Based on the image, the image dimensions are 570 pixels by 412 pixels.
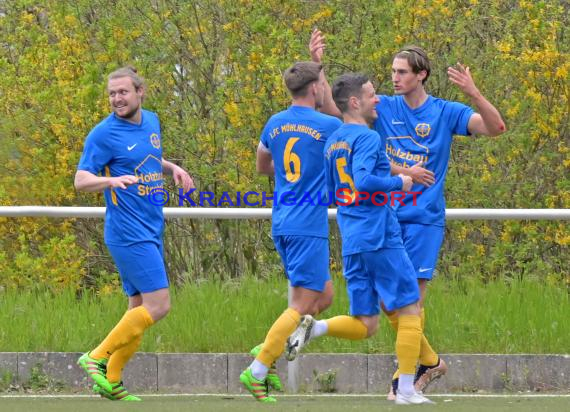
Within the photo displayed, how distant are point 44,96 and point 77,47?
0.79 m

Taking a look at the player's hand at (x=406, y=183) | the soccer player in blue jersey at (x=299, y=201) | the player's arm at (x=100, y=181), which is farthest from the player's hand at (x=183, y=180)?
the player's hand at (x=406, y=183)

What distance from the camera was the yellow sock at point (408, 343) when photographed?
784 cm

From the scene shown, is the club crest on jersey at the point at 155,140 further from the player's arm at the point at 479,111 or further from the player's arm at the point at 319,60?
the player's arm at the point at 479,111

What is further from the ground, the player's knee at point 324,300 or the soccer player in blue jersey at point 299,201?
the soccer player in blue jersey at point 299,201

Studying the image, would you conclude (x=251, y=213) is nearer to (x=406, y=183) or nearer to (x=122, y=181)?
(x=122, y=181)

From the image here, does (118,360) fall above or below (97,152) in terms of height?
below

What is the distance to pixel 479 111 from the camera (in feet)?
27.2

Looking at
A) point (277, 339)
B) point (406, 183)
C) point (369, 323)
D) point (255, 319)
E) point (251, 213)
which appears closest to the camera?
point (406, 183)

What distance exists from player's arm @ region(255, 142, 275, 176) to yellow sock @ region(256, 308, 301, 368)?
3.00ft

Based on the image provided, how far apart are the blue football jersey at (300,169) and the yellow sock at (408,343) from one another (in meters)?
0.71

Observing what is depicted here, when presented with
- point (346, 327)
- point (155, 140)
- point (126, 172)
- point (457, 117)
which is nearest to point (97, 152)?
point (126, 172)

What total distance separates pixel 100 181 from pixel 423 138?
1.87 metres

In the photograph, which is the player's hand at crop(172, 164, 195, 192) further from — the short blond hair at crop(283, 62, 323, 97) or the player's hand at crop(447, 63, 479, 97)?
the player's hand at crop(447, 63, 479, 97)

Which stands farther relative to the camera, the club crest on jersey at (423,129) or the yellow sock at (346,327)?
the club crest on jersey at (423,129)
